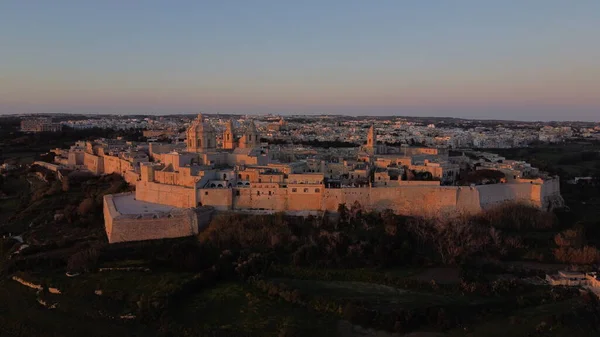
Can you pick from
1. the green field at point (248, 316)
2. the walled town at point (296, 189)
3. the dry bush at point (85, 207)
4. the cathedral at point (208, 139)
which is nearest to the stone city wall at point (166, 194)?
the walled town at point (296, 189)

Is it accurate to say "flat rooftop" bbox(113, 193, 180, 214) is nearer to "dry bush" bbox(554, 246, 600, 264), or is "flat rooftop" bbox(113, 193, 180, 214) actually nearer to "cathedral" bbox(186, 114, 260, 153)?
"cathedral" bbox(186, 114, 260, 153)

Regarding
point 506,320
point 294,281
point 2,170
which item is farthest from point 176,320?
point 2,170

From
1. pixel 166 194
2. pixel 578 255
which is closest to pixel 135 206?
pixel 166 194

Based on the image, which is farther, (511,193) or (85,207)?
(85,207)

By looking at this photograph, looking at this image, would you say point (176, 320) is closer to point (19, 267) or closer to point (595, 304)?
point (19, 267)

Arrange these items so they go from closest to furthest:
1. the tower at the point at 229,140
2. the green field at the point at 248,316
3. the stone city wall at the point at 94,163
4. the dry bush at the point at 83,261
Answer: the green field at the point at 248,316, the dry bush at the point at 83,261, the tower at the point at 229,140, the stone city wall at the point at 94,163

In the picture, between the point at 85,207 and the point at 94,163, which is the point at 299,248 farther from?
the point at 94,163

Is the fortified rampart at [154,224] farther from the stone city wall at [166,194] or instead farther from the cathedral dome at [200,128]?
the cathedral dome at [200,128]
